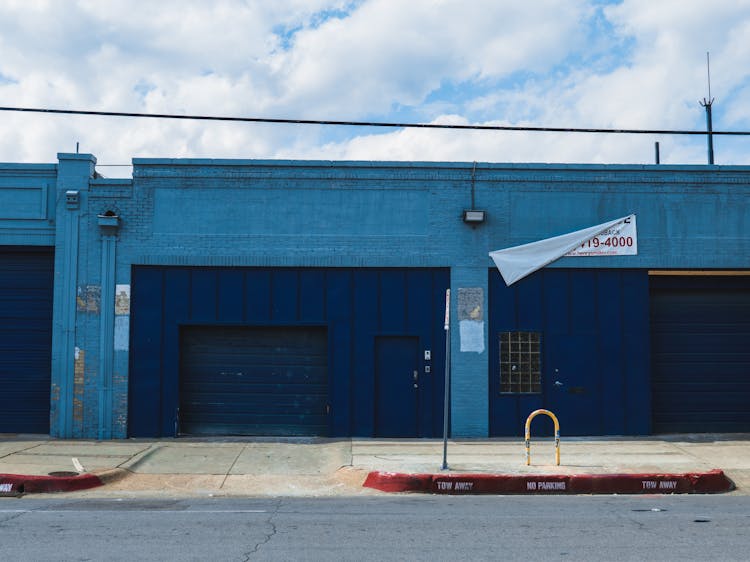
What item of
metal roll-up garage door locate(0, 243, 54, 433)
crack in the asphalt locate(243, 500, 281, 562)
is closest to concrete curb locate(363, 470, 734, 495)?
crack in the asphalt locate(243, 500, 281, 562)

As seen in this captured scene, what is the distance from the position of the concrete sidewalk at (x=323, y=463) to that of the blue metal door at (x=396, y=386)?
0.54 meters

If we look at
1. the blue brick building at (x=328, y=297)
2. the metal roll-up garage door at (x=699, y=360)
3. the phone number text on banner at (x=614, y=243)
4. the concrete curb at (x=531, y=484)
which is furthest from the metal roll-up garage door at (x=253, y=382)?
the metal roll-up garage door at (x=699, y=360)

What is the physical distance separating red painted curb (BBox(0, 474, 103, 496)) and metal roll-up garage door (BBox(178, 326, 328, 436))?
179 inches

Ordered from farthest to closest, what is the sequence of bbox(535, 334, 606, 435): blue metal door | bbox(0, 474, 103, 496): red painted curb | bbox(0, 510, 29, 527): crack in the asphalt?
bbox(535, 334, 606, 435): blue metal door → bbox(0, 474, 103, 496): red painted curb → bbox(0, 510, 29, 527): crack in the asphalt

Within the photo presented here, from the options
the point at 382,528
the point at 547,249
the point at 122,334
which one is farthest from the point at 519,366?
the point at 122,334

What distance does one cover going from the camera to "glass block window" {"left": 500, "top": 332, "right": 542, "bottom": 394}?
1642cm

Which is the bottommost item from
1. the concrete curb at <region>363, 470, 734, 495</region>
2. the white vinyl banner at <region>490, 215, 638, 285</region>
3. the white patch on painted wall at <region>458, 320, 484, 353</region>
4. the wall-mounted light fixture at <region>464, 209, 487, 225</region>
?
the concrete curb at <region>363, 470, 734, 495</region>

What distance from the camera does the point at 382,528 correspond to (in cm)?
882

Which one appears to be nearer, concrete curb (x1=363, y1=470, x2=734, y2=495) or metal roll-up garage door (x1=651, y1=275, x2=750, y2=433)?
concrete curb (x1=363, y1=470, x2=734, y2=495)

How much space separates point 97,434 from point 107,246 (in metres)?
4.03

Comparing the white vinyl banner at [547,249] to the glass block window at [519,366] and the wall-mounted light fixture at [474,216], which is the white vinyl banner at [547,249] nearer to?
the wall-mounted light fixture at [474,216]

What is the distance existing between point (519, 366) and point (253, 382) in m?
5.83

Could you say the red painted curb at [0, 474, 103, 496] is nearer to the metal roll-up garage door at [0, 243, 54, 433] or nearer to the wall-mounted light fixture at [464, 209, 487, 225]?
the metal roll-up garage door at [0, 243, 54, 433]

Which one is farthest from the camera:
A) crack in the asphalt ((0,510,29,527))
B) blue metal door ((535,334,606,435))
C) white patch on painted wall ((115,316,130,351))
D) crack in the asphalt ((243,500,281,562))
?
blue metal door ((535,334,606,435))
